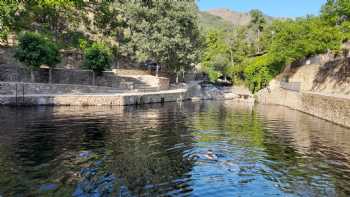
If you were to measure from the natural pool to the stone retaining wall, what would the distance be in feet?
9.67

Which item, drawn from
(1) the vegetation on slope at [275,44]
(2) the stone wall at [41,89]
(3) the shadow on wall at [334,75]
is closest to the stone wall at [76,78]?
(2) the stone wall at [41,89]

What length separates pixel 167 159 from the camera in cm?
1509

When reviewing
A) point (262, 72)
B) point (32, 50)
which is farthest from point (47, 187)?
point (262, 72)

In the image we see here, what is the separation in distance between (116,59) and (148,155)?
49.1 metres

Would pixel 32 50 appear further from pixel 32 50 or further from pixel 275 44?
pixel 275 44

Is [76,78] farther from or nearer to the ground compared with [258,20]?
nearer to the ground

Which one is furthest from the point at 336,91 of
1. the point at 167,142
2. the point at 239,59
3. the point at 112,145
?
the point at 239,59

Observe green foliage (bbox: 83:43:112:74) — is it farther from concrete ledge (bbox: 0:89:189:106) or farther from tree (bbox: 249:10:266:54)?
tree (bbox: 249:10:266:54)

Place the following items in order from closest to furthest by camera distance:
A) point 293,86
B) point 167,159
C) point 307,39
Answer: point 167,159, point 307,39, point 293,86

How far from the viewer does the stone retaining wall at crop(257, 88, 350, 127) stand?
27.6m

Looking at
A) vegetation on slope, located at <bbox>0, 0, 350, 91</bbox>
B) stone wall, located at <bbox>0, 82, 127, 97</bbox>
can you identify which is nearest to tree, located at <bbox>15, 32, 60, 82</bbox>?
vegetation on slope, located at <bbox>0, 0, 350, 91</bbox>

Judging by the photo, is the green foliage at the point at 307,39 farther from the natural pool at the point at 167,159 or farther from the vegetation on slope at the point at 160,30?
the natural pool at the point at 167,159

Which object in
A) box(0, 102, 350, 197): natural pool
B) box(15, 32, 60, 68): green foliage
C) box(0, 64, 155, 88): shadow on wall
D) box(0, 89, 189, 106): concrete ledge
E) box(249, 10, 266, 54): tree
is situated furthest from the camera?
box(249, 10, 266, 54): tree

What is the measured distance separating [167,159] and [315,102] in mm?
25097
